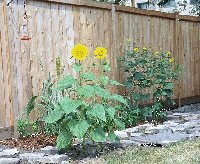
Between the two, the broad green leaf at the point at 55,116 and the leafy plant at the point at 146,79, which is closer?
the broad green leaf at the point at 55,116

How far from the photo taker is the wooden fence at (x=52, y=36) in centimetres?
465

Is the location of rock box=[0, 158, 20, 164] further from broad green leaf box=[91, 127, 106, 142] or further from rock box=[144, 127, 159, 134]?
rock box=[144, 127, 159, 134]

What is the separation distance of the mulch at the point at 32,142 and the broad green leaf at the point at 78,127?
83 centimetres

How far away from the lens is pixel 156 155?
397cm

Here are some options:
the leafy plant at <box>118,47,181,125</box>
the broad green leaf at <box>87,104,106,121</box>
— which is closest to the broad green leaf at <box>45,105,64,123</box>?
the broad green leaf at <box>87,104,106,121</box>

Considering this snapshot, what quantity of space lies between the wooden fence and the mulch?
0.68ft

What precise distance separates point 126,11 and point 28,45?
6.81 ft

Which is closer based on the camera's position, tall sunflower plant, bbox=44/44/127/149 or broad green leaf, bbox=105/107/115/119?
tall sunflower plant, bbox=44/44/127/149

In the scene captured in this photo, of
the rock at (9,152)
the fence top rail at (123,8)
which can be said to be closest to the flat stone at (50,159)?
the rock at (9,152)

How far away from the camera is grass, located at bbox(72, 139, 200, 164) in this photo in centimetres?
374

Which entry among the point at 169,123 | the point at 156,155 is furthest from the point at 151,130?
the point at 156,155

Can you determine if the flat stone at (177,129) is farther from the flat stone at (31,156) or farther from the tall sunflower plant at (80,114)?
the flat stone at (31,156)

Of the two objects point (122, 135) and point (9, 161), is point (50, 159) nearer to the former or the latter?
point (9, 161)

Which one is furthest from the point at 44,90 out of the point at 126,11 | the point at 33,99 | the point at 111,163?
the point at 126,11
